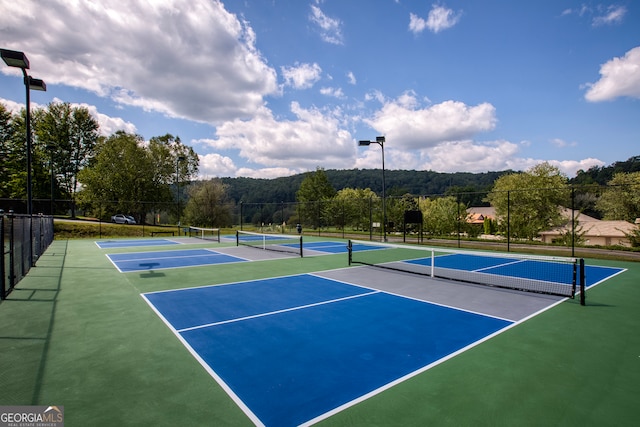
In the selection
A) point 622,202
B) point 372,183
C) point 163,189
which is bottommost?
point 622,202

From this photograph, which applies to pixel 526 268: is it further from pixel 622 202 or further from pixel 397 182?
pixel 397 182

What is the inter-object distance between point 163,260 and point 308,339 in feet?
36.1

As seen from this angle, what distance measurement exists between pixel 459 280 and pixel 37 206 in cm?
4748

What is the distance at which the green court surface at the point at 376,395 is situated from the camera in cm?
332

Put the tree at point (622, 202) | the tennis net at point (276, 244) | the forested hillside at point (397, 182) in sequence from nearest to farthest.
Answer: the tennis net at point (276, 244) < the tree at point (622, 202) < the forested hillside at point (397, 182)

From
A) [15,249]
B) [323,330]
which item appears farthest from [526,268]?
[15,249]

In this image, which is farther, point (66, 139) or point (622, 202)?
point (66, 139)

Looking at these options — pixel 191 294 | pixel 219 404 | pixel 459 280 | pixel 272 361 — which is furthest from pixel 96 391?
pixel 459 280

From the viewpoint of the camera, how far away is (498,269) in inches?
476

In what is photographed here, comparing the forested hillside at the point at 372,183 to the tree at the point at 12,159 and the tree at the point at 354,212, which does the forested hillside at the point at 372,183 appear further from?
the tree at the point at 12,159

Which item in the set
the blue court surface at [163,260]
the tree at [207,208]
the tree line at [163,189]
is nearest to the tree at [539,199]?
the tree line at [163,189]

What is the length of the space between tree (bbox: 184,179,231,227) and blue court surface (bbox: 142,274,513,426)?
132 feet

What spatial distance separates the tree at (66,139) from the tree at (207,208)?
680 inches

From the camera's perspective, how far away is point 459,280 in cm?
987
